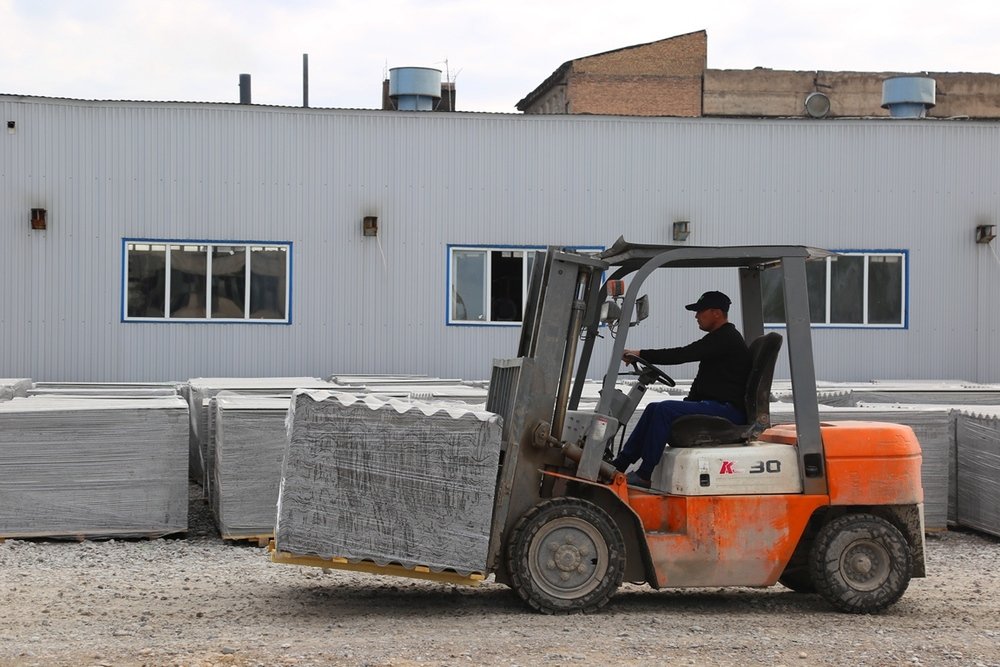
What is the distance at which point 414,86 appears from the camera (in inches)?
904

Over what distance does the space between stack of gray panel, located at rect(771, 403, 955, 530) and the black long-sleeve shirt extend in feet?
12.9

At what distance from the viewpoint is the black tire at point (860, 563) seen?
862 centimetres

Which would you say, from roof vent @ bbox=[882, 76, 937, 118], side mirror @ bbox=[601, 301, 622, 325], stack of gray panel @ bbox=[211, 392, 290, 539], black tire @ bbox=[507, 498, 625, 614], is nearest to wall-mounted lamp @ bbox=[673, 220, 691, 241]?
roof vent @ bbox=[882, 76, 937, 118]

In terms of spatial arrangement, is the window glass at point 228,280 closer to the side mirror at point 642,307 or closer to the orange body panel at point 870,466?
the orange body panel at point 870,466

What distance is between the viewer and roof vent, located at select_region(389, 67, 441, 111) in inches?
903

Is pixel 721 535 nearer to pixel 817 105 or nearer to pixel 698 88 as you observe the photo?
pixel 817 105

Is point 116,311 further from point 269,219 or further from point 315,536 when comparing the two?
point 315,536

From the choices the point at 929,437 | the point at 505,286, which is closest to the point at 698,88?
the point at 505,286

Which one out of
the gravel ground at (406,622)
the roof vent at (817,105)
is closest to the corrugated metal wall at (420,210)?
the gravel ground at (406,622)

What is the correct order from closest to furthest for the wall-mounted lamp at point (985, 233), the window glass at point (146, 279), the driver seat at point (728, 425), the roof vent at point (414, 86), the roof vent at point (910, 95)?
the driver seat at point (728, 425) < the window glass at point (146, 279) < the wall-mounted lamp at point (985, 233) < the roof vent at point (414, 86) < the roof vent at point (910, 95)

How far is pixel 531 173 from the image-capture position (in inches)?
795

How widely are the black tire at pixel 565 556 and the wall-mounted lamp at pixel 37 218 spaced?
12889 mm

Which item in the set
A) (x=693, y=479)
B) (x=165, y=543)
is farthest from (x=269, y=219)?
(x=693, y=479)

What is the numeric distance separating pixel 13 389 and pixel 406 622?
7.79 m
